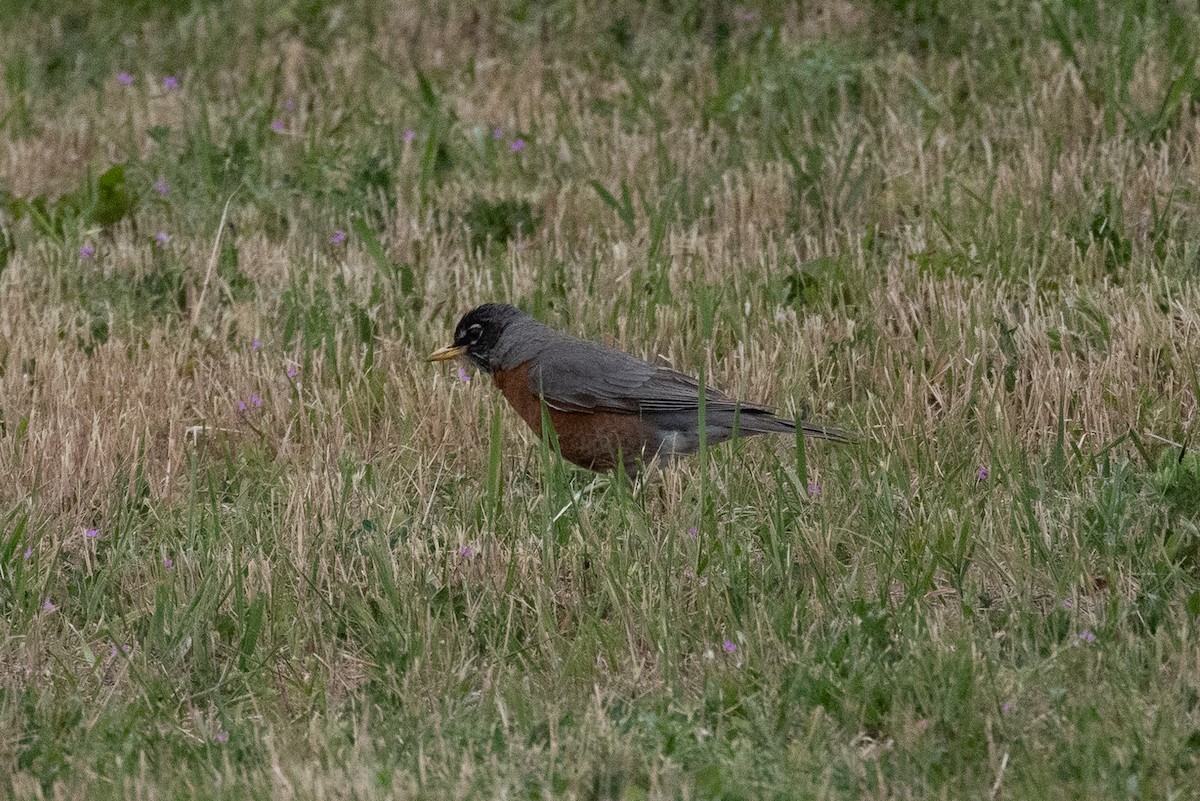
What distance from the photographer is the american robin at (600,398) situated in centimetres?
608

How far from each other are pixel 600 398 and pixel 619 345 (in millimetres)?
772

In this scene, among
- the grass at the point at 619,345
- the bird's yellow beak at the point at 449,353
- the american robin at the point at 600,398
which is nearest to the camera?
the grass at the point at 619,345

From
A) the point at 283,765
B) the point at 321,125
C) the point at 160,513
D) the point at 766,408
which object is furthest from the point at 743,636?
the point at 321,125

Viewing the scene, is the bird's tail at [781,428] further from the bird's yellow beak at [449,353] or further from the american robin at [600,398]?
the bird's yellow beak at [449,353]

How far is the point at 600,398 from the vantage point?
6.10 metres

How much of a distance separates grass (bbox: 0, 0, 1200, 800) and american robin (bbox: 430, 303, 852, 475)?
17 cm

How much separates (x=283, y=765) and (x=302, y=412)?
2558mm

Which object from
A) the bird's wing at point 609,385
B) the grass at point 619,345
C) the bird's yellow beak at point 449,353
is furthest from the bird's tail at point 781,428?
the bird's yellow beak at point 449,353

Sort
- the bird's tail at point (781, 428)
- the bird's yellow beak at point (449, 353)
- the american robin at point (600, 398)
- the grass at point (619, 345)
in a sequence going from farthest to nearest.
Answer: the bird's yellow beak at point (449, 353) → the american robin at point (600, 398) → the bird's tail at point (781, 428) → the grass at point (619, 345)

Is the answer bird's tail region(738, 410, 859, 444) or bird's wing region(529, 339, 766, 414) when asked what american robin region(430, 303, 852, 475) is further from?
bird's tail region(738, 410, 859, 444)

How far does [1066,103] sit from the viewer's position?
327 inches

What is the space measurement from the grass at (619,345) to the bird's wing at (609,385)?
25 cm

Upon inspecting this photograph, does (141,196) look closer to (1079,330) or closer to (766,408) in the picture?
(766,408)

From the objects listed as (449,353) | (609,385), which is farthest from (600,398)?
→ (449,353)
